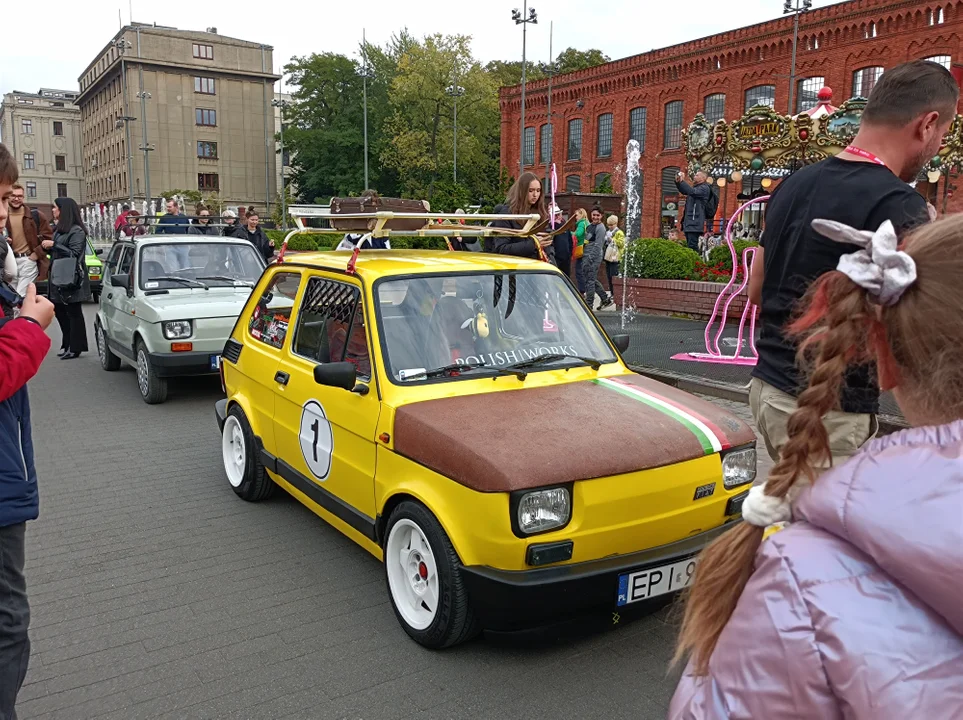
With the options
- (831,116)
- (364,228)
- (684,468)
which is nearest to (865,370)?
(684,468)

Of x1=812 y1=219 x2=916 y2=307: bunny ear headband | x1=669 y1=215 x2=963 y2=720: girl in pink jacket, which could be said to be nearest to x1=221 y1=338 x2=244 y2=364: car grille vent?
x1=669 y1=215 x2=963 y2=720: girl in pink jacket

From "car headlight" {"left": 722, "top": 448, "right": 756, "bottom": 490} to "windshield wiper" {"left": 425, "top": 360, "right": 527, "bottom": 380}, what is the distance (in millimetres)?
1126

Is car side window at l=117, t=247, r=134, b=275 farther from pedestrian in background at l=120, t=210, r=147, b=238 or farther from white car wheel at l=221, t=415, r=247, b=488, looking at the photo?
pedestrian in background at l=120, t=210, r=147, b=238

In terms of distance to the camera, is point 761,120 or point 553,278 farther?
point 761,120

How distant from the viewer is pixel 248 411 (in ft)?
17.9

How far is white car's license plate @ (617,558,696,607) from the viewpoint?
3.34 meters

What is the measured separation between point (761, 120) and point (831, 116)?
126 centimetres

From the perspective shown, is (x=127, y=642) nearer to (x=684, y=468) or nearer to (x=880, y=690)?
(x=684, y=468)

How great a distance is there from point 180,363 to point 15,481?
6.46m

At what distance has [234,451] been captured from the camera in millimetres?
5836

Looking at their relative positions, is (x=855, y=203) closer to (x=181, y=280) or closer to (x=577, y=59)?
(x=181, y=280)

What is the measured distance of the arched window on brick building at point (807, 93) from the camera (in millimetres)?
39250

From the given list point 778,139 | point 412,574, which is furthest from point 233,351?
point 778,139

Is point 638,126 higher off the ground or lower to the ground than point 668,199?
higher
